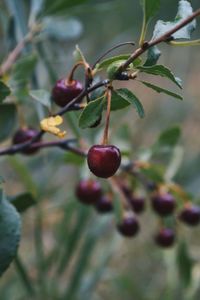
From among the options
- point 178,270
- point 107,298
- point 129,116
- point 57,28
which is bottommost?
point 107,298

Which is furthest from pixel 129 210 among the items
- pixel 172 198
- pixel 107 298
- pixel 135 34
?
pixel 135 34

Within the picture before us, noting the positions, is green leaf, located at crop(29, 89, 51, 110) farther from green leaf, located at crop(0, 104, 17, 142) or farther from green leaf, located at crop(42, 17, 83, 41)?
green leaf, located at crop(42, 17, 83, 41)

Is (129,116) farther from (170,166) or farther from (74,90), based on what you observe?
(74,90)

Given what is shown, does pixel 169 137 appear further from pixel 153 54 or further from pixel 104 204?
pixel 153 54

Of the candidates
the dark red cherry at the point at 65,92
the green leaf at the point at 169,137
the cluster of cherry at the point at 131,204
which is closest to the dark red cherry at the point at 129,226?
the cluster of cherry at the point at 131,204

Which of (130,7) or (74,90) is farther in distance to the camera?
(130,7)

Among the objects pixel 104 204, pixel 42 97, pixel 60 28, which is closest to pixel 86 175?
pixel 104 204

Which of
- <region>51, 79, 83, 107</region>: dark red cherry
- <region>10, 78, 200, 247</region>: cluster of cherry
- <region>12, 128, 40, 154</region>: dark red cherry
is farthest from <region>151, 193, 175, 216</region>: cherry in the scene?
<region>51, 79, 83, 107</region>: dark red cherry
